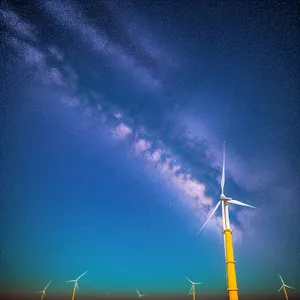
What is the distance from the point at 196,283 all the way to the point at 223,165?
5372cm

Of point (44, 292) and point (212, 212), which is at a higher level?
point (212, 212)

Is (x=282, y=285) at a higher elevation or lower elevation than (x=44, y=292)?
higher

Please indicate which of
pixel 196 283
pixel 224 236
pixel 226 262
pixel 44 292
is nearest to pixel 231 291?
pixel 226 262

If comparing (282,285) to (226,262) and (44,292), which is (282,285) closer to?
(226,262)

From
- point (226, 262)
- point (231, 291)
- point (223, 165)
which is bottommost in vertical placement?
point (231, 291)

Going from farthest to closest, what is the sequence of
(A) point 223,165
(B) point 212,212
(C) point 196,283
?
(C) point 196,283, (A) point 223,165, (B) point 212,212

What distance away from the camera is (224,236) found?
3697 centimetres

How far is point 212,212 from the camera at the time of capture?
4506 cm

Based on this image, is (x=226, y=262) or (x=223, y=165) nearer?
(x=226, y=262)

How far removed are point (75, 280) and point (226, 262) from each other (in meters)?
59.2

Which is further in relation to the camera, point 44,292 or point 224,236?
point 44,292

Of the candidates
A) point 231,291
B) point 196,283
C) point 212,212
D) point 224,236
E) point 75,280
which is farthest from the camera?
point 196,283

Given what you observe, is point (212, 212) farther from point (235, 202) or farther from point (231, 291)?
point (231, 291)

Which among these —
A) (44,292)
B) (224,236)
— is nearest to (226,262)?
(224,236)
